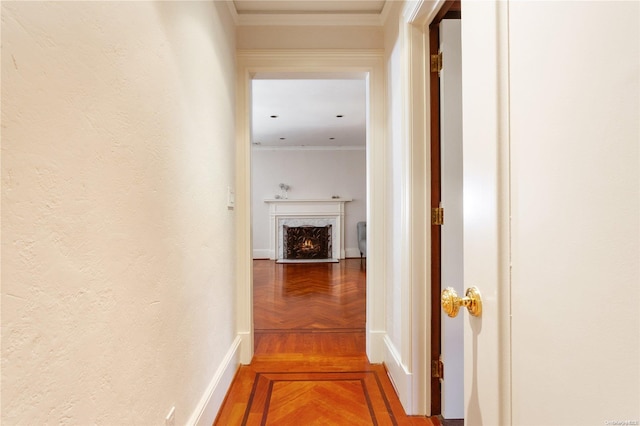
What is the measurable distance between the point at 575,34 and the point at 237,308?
2279 millimetres

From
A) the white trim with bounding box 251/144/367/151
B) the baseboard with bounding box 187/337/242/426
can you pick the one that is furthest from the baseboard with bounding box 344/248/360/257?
the baseboard with bounding box 187/337/242/426

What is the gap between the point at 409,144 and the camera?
171 centimetres

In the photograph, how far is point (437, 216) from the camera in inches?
66.5

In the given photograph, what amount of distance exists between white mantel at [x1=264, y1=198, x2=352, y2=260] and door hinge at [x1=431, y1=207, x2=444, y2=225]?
554 cm

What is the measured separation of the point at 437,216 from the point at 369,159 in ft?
2.63

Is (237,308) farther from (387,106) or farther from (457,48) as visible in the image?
(457,48)

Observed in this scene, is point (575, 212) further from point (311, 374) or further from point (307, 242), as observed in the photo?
point (307, 242)

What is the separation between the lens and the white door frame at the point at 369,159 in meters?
2.32

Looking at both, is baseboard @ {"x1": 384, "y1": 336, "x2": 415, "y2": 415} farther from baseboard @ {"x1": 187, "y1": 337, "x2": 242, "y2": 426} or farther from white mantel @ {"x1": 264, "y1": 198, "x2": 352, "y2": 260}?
white mantel @ {"x1": 264, "y1": 198, "x2": 352, "y2": 260}

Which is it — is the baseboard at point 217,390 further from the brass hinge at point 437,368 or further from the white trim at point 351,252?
the white trim at point 351,252

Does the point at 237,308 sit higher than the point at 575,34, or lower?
lower

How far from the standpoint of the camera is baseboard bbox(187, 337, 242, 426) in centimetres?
146

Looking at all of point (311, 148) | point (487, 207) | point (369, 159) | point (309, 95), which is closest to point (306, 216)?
point (311, 148)

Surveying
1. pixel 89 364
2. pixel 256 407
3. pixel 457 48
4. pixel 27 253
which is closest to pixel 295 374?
pixel 256 407
